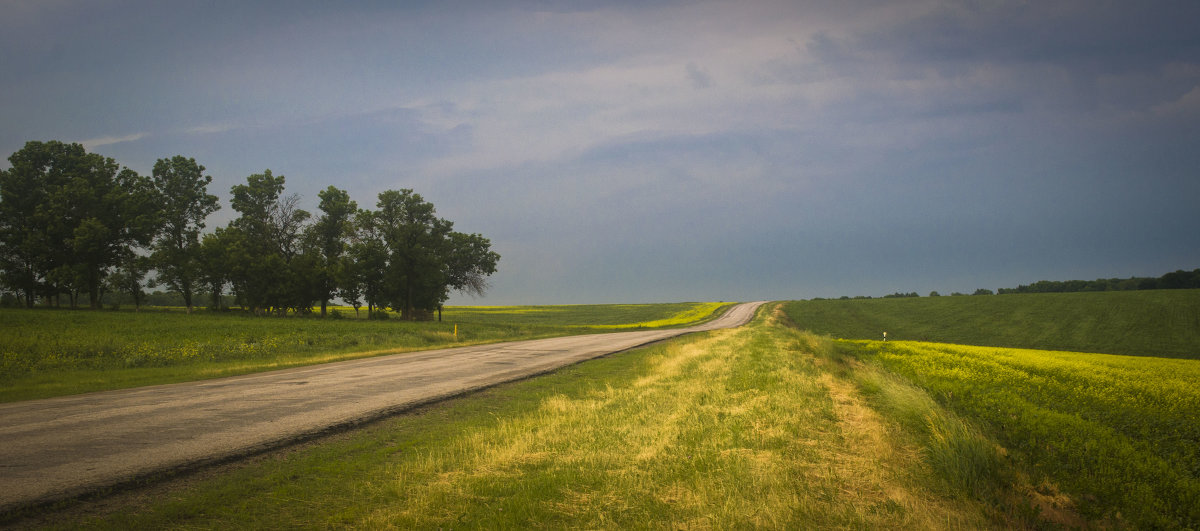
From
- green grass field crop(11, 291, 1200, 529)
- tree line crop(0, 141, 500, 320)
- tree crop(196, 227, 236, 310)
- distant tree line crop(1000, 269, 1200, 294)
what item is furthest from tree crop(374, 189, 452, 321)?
distant tree line crop(1000, 269, 1200, 294)

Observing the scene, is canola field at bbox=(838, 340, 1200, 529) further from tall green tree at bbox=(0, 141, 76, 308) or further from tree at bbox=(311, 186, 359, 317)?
tall green tree at bbox=(0, 141, 76, 308)

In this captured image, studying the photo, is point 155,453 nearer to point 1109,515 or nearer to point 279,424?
point 279,424

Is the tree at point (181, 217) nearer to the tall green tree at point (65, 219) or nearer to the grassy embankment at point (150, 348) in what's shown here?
the tall green tree at point (65, 219)

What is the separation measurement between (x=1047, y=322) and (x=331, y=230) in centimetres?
7173

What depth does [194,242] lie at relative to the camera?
48.7 metres

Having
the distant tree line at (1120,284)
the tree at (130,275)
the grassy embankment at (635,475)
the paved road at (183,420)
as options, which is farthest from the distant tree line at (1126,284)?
the tree at (130,275)

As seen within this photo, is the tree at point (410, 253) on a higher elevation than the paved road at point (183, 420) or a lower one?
higher

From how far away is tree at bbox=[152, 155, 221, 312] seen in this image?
150 feet

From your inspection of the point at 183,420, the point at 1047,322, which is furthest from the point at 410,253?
the point at 1047,322

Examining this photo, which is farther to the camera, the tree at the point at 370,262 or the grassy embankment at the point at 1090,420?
the tree at the point at 370,262

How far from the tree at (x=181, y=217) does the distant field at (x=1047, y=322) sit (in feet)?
200

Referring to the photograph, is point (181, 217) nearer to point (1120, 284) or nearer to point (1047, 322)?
point (1047, 322)

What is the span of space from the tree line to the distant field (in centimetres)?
4245

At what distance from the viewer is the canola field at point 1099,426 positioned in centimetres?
400
